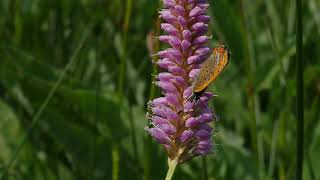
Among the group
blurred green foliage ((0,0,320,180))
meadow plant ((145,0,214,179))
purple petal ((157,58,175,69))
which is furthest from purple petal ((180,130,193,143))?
blurred green foliage ((0,0,320,180))

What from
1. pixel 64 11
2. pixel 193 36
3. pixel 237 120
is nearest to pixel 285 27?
pixel 237 120

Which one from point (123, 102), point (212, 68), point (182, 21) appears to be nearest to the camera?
point (212, 68)

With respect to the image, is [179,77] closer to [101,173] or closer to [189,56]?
[189,56]

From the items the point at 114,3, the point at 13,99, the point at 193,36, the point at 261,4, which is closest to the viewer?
the point at 193,36

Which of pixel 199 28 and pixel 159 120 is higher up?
pixel 199 28

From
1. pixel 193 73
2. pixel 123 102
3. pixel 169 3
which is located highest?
pixel 169 3

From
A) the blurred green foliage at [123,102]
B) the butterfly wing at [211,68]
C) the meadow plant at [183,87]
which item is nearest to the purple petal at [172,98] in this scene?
the meadow plant at [183,87]

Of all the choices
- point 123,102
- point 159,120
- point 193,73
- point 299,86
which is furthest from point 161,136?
point 123,102

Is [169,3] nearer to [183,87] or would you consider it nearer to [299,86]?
[183,87]
